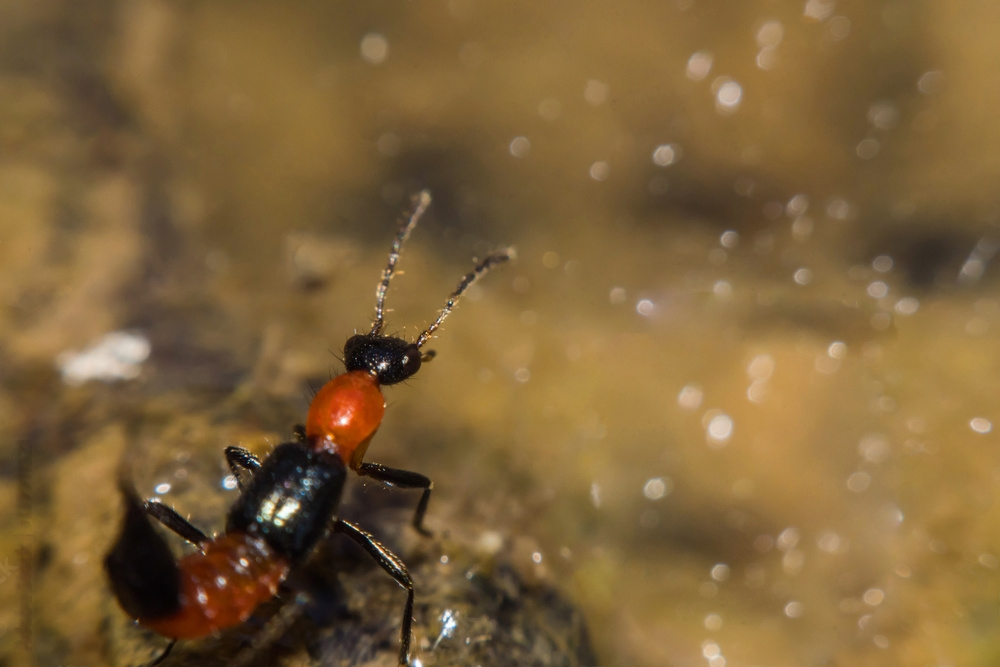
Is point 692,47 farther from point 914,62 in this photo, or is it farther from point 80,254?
point 80,254

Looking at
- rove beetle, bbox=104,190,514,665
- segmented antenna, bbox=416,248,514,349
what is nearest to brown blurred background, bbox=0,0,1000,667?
segmented antenna, bbox=416,248,514,349

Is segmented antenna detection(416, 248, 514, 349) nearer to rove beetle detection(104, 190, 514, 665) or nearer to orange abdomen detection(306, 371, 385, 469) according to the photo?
rove beetle detection(104, 190, 514, 665)

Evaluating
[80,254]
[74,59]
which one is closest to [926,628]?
[80,254]

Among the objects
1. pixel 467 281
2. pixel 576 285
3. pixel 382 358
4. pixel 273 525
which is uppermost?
pixel 576 285

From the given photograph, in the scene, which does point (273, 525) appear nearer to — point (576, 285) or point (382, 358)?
point (382, 358)

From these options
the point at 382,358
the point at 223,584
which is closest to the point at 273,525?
the point at 223,584

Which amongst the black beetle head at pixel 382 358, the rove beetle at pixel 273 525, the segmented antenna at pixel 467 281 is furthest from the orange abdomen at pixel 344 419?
the segmented antenna at pixel 467 281

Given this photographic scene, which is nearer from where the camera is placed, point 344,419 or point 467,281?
point 344,419
